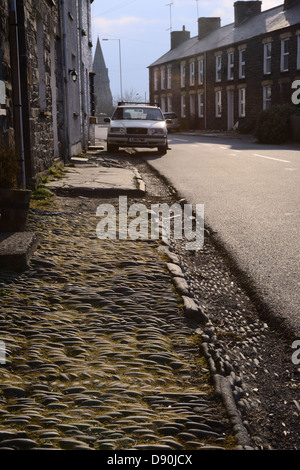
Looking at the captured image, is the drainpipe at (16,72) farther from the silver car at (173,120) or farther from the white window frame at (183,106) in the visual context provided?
the white window frame at (183,106)

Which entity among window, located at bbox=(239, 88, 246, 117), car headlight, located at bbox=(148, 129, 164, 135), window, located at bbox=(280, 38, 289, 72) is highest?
window, located at bbox=(280, 38, 289, 72)

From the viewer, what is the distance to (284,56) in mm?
35875

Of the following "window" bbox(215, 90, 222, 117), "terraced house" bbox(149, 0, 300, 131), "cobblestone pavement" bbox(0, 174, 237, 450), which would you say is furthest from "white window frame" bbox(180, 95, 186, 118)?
"cobblestone pavement" bbox(0, 174, 237, 450)

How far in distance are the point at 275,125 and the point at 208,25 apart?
28.5 m

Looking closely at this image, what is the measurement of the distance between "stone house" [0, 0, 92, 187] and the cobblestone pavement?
3.55m

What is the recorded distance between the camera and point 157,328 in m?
3.77

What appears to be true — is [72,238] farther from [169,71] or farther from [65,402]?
[169,71]

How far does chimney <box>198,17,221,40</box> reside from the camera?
5212 centimetres

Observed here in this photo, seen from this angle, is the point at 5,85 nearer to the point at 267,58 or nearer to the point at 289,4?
the point at 267,58

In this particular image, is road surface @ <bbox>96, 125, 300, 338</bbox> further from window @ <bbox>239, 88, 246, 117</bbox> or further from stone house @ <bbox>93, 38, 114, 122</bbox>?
stone house @ <bbox>93, 38, 114, 122</bbox>

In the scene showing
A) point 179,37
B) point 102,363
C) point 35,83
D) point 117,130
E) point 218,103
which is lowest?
point 102,363

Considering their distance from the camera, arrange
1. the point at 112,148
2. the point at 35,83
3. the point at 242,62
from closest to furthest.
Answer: the point at 35,83, the point at 112,148, the point at 242,62

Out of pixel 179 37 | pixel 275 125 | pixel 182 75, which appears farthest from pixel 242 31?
pixel 179 37

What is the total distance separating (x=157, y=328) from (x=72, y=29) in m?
15.6
